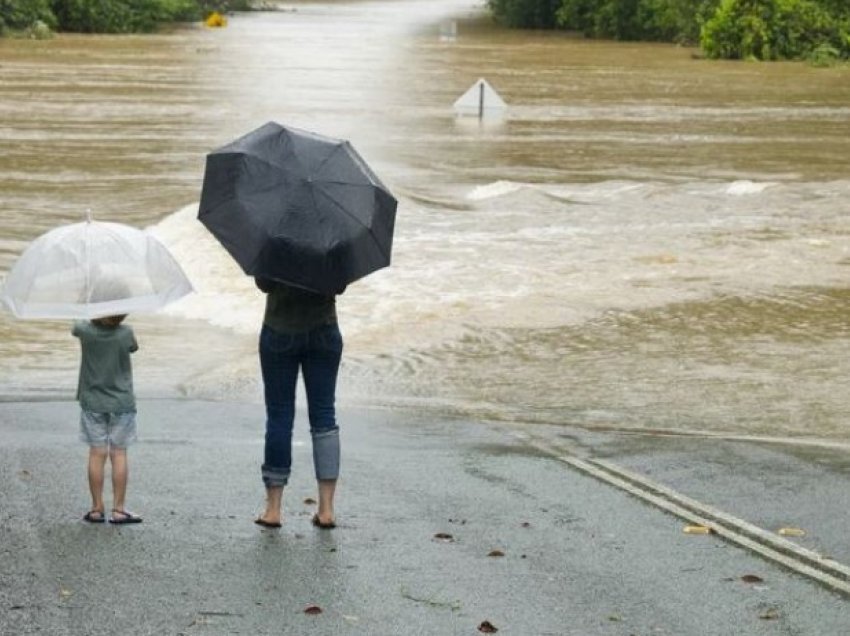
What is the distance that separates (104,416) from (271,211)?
3.81ft

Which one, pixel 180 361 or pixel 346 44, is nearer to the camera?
pixel 180 361

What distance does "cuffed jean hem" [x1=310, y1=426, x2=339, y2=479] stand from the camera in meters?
8.52

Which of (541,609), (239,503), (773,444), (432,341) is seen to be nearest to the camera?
(541,609)

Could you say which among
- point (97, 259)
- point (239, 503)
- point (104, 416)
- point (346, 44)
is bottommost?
point (346, 44)

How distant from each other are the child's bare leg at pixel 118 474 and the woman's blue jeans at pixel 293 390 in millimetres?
602

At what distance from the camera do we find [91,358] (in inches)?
327

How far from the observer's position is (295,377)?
27.8 ft

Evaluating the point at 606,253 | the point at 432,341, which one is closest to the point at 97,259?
the point at 432,341

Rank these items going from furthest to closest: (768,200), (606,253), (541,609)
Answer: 1. (768,200)
2. (606,253)
3. (541,609)

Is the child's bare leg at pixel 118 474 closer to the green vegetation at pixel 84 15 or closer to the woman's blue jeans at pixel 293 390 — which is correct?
the woman's blue jeans at pixel 293 390

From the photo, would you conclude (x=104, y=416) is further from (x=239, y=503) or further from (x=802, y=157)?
(x=802, y=157)

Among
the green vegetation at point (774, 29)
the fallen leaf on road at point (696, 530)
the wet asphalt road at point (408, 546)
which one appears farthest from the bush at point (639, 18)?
the fallen leaf on road at point (696, 530)

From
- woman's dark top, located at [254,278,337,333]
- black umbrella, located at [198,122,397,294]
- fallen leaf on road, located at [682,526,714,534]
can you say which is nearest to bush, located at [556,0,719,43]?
fallen leaf on road, located at [682,526,714,534]

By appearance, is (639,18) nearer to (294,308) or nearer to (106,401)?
(294,308)
